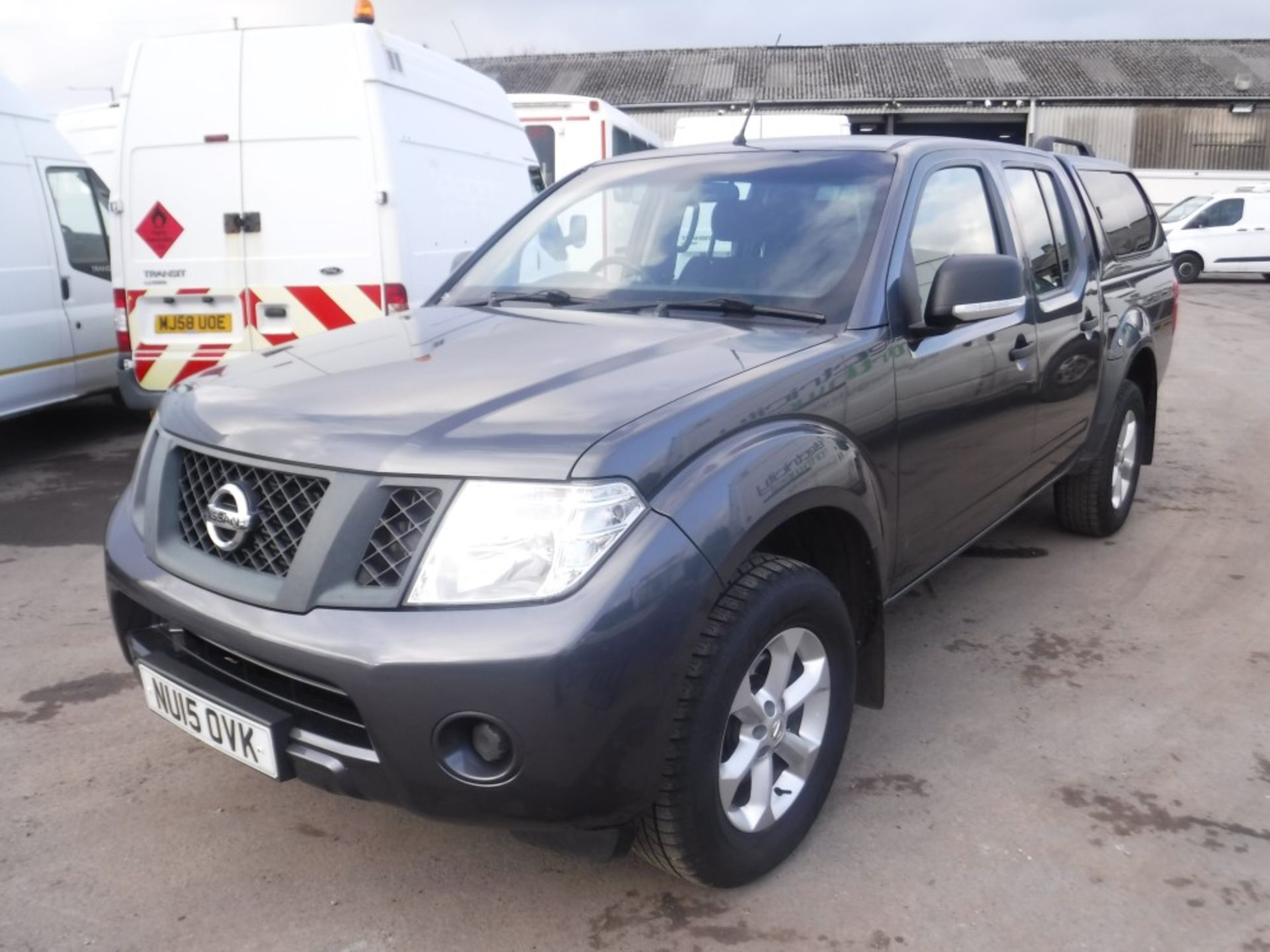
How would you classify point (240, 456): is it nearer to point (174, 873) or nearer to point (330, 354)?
point (330, 354)

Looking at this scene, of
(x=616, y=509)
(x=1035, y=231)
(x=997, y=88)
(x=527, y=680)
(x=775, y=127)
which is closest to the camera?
(x=527, y=680)

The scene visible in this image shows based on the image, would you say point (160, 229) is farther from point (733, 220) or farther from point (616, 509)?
point (616, 509)

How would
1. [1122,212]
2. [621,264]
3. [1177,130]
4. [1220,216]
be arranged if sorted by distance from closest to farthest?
[621,264], [1122,212], [1220,216], [1177,130]

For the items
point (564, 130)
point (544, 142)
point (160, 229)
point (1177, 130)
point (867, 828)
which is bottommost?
point (867, 828)

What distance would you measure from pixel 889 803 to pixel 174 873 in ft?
5.97

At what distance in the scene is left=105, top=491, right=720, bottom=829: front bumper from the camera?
80.3 inches

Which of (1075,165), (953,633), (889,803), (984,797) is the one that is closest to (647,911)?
(889,803)

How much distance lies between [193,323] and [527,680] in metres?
5.32

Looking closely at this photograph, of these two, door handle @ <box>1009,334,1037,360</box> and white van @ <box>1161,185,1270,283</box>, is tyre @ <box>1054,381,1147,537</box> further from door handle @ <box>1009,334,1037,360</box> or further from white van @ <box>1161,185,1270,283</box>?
white van @ <box>1161,185,1270,283</box>

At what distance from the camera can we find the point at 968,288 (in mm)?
3039

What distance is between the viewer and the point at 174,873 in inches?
105

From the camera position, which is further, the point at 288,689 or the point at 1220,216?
the point at 1220,216

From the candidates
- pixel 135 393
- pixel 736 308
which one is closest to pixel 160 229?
pixel 135 393

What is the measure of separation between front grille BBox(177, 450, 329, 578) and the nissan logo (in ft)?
0.04
